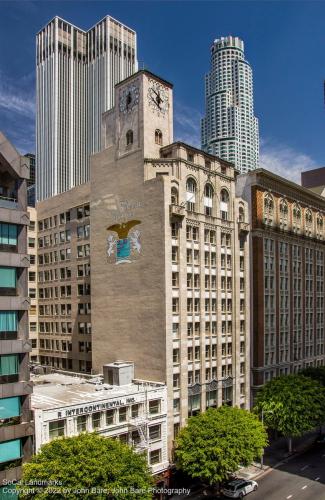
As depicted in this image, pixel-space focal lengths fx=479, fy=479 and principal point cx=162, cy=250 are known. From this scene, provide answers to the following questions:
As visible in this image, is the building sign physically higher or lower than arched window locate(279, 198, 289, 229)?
lower

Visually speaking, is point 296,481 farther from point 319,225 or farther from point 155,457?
point 319,225

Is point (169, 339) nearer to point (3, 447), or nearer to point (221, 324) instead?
point (221, 324)

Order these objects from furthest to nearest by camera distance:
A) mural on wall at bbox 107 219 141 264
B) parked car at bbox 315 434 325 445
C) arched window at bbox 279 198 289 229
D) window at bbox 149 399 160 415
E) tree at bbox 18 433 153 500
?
arched window at bbox 279 198 289 229
parked car at bbox 315 434 325 445
mural on wall at bbox 107 219 141 264
window at bbox 149 399 160 415
tree at bbox 18 433 153 500

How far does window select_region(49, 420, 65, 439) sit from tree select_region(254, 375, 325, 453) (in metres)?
31.0

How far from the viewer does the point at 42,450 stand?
4075cm

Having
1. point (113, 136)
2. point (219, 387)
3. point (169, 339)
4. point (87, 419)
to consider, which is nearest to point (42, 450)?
point (87, 419)

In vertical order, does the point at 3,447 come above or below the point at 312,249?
below

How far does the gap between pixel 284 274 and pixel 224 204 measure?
20090 mm

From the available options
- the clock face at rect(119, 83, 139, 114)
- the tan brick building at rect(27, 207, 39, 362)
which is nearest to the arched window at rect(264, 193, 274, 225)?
the clock face at rect(119, 83, 139, 114)

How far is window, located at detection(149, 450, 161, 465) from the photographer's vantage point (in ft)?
181

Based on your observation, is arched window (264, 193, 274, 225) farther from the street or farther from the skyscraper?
the skyscraper

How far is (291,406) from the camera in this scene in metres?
66.3

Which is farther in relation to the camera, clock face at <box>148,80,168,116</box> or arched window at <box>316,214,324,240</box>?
arched window at <box>316,214,324,240</box>

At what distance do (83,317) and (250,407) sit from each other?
1204 inches
